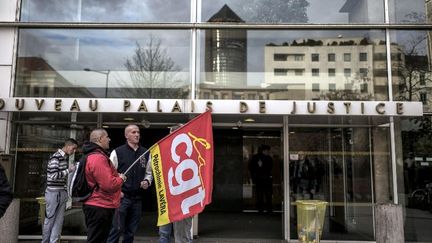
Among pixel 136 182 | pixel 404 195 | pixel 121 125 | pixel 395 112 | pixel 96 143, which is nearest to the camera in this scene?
pixel 96 143

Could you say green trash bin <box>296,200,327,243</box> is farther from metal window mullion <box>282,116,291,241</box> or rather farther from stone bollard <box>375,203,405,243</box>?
stone bollard <box>375,203,405,243</box>

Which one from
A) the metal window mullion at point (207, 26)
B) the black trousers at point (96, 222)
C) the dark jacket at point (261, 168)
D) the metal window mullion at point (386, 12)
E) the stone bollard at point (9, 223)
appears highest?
the metal window mullion at point (386, 12)

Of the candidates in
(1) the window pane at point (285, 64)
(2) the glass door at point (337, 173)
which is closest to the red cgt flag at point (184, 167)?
(1) the window pane at point (285, 64)

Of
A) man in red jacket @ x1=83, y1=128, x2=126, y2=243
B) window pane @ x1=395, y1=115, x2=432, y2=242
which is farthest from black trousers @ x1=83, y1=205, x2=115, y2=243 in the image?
window pane @ x1=395, y1=115, x2=432, y2=242

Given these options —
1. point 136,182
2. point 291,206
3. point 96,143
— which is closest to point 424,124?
point 291,206

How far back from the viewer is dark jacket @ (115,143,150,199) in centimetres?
652

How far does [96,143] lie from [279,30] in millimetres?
5698

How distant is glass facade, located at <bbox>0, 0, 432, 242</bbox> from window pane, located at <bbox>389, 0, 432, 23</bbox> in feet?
0.09

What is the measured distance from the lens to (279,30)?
396 inches

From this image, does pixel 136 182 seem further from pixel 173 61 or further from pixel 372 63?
pixel 372 63

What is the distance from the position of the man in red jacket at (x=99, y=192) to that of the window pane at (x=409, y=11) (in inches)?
288

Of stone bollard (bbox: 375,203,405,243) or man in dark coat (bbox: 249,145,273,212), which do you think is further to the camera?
man in dark coat (bbox: 249,145,273,212)

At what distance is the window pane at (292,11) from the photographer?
33.1 feet

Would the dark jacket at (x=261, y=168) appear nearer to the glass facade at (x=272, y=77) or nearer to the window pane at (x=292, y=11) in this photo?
the glass facade at (x=272, y=77)
